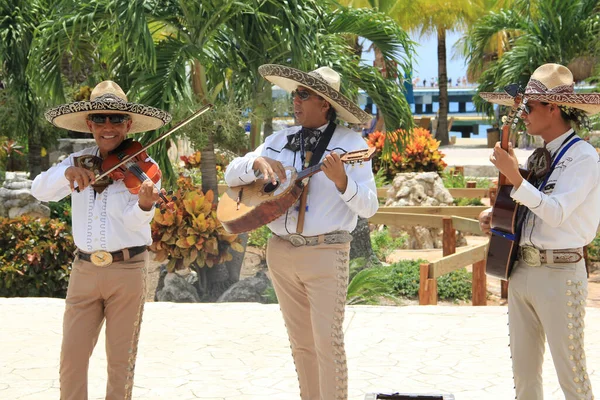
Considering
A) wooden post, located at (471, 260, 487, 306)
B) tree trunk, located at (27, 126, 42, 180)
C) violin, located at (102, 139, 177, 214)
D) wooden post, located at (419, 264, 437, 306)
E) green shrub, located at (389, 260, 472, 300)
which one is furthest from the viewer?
tree trunk, located at (27, 126, 42, 180)

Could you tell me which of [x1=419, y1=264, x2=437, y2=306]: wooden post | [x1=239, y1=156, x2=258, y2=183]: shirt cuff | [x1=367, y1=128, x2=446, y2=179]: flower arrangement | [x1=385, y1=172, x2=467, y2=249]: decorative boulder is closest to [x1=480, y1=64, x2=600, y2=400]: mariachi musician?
[x1=239, y1=156, x2=258, y2=183]: shirt cuff

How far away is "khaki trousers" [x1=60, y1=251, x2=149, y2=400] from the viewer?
4.31 meters

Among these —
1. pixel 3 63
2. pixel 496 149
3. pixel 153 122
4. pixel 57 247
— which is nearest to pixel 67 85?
pixel 3 63

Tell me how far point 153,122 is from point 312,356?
54.8 inches

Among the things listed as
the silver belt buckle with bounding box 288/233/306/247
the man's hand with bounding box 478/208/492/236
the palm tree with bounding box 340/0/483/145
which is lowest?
the silver belt buckle with bounding box 288/233/306/247

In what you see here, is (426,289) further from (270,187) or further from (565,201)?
(565,201)

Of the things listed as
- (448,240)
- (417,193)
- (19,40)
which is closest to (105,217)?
(448,240)

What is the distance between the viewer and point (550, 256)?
3977mm

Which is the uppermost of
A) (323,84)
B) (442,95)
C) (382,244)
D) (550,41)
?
(442,95)

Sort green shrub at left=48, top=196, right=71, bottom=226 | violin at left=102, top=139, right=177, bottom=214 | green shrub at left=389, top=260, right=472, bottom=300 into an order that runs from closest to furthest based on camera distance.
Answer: violin at left=102, top=139, right=177, bottom=214, green shrub at left=389, top=260, right=472, bottom=300, green shrub at left=48, top=196, right=71, bottom=226

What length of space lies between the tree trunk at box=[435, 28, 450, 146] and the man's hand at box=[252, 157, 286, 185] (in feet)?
98.7

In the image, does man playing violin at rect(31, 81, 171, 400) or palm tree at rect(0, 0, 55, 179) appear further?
palm tree at rect(0, 0, 55, 179)

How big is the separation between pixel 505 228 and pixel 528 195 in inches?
12.8

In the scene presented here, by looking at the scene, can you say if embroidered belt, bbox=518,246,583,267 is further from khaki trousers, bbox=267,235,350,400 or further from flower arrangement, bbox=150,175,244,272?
flower arrangement, bbox=150,175,244,272
